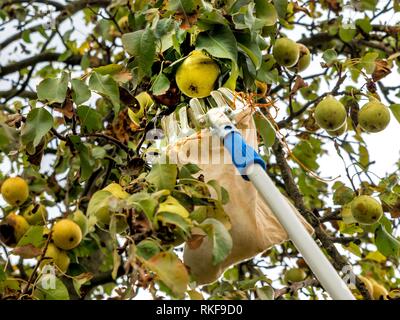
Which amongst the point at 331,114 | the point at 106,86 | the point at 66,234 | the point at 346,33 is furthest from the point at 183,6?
the point at 346,33

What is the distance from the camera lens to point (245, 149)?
4.11 ft

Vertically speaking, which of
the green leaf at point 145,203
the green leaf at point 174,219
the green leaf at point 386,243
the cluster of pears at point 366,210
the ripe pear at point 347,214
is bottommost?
the green leaf at point 386,243

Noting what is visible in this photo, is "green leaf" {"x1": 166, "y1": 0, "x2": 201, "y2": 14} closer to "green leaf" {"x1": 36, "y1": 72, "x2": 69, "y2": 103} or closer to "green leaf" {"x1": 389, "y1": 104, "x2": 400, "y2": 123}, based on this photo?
"green leaf" {"x1": 36, "y1": 72, "x2": 69, "y2": 103}

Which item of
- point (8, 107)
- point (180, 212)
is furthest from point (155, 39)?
point (8, 107)

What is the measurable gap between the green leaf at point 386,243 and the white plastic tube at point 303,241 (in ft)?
3.29

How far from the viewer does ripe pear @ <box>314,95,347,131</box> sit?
2.07 m

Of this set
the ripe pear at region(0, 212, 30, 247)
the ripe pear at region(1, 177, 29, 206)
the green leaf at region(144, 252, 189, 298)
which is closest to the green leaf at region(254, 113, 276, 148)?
the green leaf at region(144, 252, 189, 298)

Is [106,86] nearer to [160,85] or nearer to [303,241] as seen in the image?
[160,85]

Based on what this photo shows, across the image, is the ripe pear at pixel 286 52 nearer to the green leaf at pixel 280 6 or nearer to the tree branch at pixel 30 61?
the green leaf at pixel 280 6

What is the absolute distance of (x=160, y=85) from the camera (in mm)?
1638

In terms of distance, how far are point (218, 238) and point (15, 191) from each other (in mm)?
1590

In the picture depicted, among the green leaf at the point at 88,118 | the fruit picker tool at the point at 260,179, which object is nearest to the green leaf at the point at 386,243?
the fruit picker tool at the point at 260,179

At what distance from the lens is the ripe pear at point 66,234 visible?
7.12 feet
